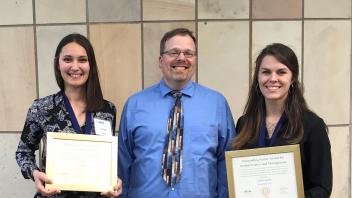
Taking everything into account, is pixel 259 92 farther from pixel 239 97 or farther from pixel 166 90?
pixel 239 97

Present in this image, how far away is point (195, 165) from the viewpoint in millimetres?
2158

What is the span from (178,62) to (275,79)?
0.54 meters

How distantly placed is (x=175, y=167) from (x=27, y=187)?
6.18 ft

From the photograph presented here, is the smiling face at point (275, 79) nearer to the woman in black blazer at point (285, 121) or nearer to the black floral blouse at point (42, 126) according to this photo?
the woman in black blazer at point (285, 121)

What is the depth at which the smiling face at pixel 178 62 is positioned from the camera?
7.20ft

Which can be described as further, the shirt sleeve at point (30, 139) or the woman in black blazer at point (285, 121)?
the shirt sleeve at point (30, 139)

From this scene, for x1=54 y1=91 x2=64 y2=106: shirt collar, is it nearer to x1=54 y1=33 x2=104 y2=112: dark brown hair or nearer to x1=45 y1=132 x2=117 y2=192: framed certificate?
x1=54 y1=33 x2=104 y2=112: dark brown hair

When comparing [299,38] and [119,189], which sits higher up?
[299,38]

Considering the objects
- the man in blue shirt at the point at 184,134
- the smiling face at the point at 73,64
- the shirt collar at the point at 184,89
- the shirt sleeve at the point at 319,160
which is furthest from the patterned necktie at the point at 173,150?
the shirt sleeve at the point at 319,160

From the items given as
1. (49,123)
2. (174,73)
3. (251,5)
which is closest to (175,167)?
(174,73)

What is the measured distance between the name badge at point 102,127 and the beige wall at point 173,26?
1.07 metres

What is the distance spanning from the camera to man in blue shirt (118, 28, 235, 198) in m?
2.16

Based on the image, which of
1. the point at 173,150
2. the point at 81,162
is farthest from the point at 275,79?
the point at 81,162

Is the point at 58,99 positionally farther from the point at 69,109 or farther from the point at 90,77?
the point at 90,77
